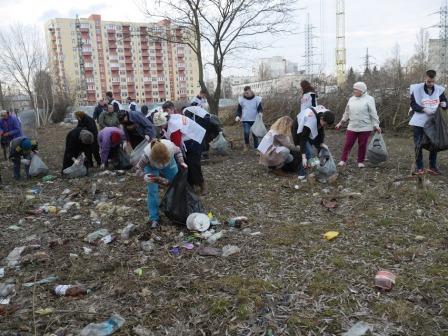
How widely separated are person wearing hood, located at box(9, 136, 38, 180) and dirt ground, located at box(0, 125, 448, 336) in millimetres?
1741

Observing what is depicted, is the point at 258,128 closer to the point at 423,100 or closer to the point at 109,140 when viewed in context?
the point at 109,140

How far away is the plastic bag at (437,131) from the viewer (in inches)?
224

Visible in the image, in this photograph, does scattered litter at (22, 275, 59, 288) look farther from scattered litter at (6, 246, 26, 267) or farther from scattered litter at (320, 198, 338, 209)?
scattered litter at (320, 198, 338, 209)

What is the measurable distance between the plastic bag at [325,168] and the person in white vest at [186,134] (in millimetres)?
1775

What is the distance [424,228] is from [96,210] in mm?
3778

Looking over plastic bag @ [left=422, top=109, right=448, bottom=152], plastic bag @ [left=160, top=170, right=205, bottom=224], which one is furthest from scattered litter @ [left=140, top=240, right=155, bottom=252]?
plastic bag @ [left=422, top=109, right=448, bottom=152]

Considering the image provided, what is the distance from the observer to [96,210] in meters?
5.11

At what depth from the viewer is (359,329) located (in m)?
2.40

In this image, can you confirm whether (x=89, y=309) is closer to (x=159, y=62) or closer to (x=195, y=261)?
(x=195, y=261)

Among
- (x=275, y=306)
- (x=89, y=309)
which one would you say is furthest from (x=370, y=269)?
Result: (x=89, y=309)

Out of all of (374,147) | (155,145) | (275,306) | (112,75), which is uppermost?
(112,75)

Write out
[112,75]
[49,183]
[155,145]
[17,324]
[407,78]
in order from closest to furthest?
[17,324]
[155,145]
[49,183]
[407,78]
[112,75]

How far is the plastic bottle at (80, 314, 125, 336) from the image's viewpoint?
2480 mm

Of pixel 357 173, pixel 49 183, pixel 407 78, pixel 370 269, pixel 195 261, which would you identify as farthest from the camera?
pixel 407 78
